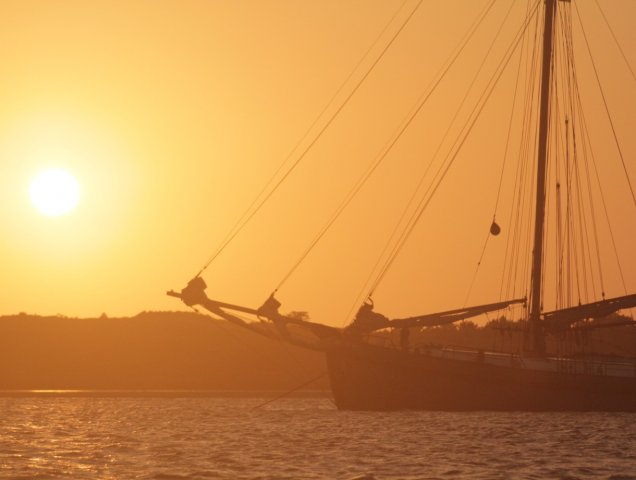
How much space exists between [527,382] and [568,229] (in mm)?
9470

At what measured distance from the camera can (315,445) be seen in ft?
182

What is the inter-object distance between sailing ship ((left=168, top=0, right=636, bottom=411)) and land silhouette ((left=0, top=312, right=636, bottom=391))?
5040cm

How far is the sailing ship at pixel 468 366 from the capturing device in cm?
7438

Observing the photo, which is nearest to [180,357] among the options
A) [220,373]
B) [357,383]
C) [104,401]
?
[220,373]

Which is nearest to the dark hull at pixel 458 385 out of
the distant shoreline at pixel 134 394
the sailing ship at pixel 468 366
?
the sailing ship at pixel 468 366

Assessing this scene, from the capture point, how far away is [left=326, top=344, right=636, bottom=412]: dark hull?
74125mm

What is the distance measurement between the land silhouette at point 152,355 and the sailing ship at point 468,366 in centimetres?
5040

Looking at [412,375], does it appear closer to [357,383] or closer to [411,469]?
[357,383]

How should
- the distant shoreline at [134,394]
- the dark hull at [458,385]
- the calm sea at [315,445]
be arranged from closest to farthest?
the calm sea at [315,445] < the dark hull at [458,385] < the distant shoreline at [134,394]

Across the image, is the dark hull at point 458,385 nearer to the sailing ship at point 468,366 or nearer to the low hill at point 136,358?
the sailing ship at point 468,366

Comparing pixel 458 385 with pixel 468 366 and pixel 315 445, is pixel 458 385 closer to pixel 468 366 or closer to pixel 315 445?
pixel 468 366

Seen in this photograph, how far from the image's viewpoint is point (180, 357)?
152625 mm

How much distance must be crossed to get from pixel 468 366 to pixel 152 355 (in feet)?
280

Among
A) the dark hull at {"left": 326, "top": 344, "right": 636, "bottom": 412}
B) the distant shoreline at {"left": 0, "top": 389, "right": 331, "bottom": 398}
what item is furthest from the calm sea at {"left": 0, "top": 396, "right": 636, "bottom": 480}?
the distant shoreline at {"left": 0, "top": 389, "right": 331, "bottom": 398}
